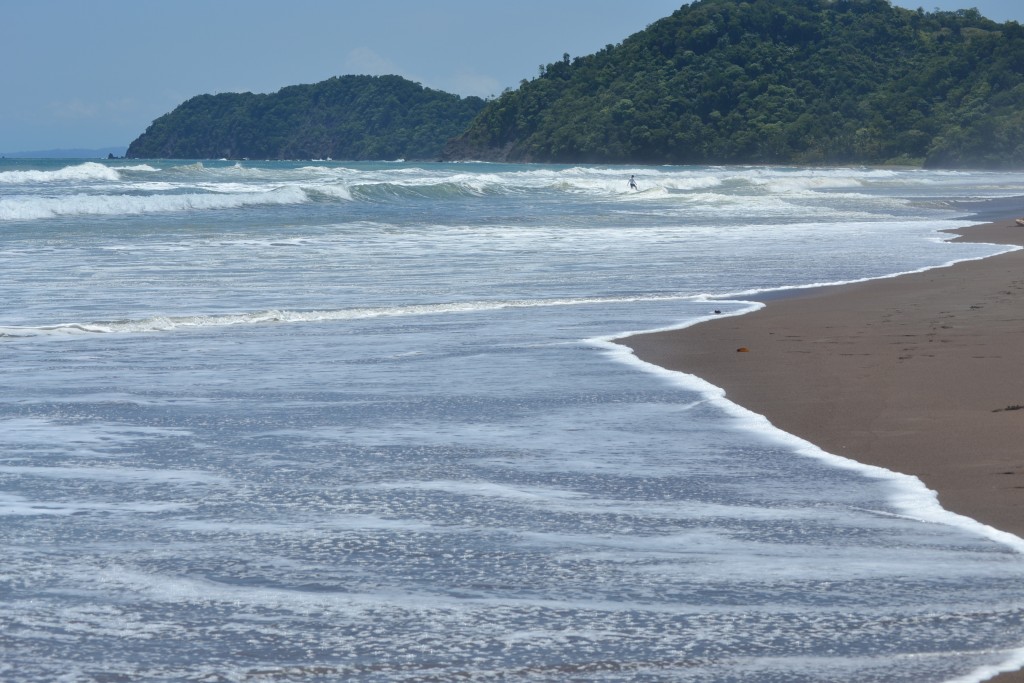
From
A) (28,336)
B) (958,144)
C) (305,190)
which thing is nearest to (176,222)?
(305,190)

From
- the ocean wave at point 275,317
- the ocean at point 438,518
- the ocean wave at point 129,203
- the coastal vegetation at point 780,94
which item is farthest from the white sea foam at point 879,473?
the coastal vegetation at point 780,94

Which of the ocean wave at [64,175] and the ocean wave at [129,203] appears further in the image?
the ocean wave at [64,175]

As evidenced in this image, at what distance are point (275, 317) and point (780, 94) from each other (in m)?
129

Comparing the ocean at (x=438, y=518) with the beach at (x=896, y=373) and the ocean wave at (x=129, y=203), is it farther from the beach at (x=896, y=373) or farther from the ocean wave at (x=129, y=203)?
the ocean wave at (x=129, y=203)

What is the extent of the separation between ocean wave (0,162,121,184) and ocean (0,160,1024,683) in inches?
1809

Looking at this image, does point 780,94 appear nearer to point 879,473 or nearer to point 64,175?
point 64,175

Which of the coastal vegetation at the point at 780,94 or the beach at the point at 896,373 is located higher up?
the coastal vegetation at the point at 780,94

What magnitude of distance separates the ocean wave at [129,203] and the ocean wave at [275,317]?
17657mm

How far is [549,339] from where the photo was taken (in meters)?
8.95

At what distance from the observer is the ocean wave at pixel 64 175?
53781 mm

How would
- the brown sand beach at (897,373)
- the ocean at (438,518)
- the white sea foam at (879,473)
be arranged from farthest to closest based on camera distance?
the brown sand beach at (897,373) → the white sea foam at (879,473) → the ocean at (438,518)

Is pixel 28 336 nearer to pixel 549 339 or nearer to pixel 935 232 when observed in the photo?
pixel 549 339

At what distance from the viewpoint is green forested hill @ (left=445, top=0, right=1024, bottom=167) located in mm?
120812

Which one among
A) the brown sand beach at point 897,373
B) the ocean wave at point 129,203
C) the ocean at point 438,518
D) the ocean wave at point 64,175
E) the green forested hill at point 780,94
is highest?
the green forested hill at point 780,94
